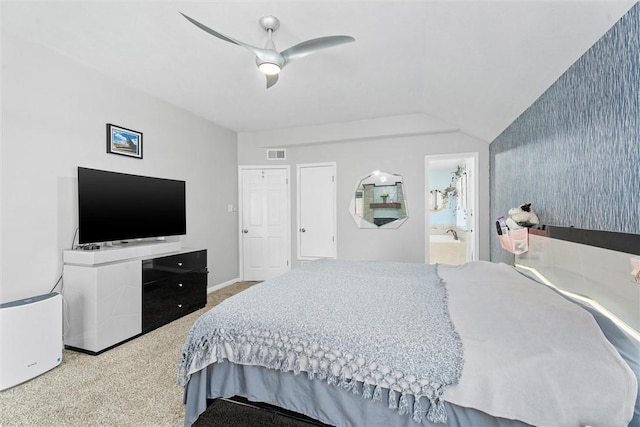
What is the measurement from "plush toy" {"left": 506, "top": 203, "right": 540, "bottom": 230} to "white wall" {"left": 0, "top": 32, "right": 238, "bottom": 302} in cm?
388

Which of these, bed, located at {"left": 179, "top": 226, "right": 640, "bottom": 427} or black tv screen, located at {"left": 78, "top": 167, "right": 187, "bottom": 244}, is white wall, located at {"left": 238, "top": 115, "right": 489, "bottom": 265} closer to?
black tv screen, located at {"left": 78, "top": 167, "right": 187, "bottom": 244}

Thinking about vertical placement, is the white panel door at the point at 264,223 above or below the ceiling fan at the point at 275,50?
below

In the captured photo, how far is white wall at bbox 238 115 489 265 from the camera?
4.10 m

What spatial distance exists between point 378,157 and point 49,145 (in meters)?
3.90

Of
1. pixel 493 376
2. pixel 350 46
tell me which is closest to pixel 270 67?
pixel 350 46

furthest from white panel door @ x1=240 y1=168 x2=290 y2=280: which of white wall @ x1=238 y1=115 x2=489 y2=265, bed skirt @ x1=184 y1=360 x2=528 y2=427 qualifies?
bed skirt @ x1=184 y1=360 x2=528 y2=427

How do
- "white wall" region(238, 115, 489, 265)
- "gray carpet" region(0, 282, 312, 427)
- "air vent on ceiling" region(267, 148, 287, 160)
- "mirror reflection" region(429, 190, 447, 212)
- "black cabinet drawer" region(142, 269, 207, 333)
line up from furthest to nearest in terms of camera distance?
"mirror reflection" region(429, 190, 447, 212) → "air vent on ceiling" region(267, 148, 287, 160) → "white wall" region(238, 115, 489, 265) → "black cabinet drawer" region(142, 269, 207, 333) → "gray carpet" region(0, 282, 312, 427)

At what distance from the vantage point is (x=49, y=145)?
248 cm

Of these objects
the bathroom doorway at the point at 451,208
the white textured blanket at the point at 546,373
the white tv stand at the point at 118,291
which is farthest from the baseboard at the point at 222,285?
the white textured blanket at the point at 546,373

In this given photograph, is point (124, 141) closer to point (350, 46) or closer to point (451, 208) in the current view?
point (350, 46)

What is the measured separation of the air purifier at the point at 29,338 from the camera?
196 cm

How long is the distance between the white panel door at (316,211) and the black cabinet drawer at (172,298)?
5.98ft

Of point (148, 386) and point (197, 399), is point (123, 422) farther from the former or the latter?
point (197, 399)

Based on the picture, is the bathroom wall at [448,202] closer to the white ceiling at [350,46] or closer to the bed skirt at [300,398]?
the white ceiling at [350,46]
